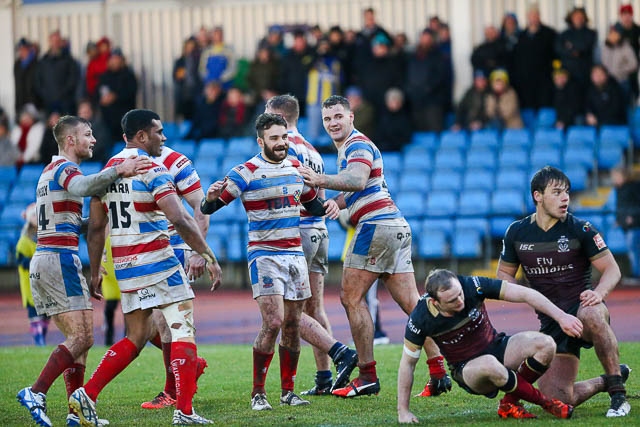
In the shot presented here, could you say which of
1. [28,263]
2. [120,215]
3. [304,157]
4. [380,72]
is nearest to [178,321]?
[120,215]

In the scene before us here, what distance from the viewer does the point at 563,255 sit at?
26.0 ft

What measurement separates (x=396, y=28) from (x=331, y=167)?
5.04m

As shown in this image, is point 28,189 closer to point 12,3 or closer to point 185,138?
point 185,138

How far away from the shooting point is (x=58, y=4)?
83.9 feet

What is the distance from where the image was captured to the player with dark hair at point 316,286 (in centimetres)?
892

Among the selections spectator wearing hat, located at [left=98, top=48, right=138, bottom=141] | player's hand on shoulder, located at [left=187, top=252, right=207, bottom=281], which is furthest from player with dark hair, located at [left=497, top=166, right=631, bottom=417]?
spectator wearing hat, located at [left=98, top=48, right=138, bottom=141]

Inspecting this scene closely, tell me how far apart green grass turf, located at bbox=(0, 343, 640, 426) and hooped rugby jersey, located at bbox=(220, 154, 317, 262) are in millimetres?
1276

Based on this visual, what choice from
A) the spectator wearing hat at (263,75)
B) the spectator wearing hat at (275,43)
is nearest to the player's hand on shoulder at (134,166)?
the spectator wearing hat at (263,75)

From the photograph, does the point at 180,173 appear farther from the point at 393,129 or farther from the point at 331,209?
the point at 393,129

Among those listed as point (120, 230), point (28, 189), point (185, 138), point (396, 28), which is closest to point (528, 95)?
point (396, 28)

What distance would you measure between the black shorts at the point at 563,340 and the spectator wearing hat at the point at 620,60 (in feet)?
40.9

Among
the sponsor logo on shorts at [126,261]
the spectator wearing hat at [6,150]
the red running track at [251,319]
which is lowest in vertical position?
the red running track at [251,319]

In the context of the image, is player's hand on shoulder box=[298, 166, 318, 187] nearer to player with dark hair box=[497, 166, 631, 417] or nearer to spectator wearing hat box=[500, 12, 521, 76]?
player with dark hair box=[497, 166, 631, 417]

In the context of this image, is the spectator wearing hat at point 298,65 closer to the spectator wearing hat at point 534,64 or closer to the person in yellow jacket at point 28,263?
the spectator wearing hat at point 534,64
